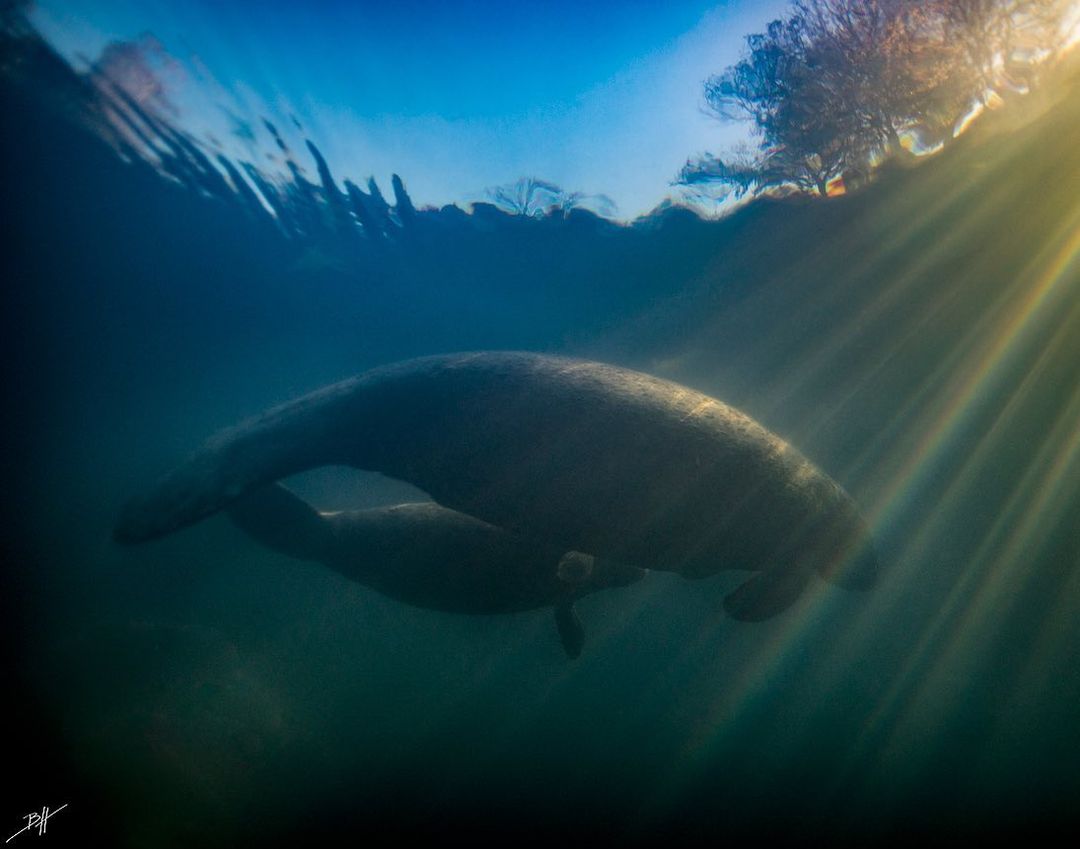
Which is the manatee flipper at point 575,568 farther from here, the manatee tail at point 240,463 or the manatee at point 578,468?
the manatee tail at point 240,463

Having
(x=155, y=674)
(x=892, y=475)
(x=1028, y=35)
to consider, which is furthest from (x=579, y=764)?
(x=1028, y=35)

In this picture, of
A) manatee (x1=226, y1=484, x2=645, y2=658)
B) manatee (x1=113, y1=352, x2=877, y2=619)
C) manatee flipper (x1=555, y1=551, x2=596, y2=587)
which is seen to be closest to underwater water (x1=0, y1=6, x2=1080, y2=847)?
manatee (x1=226, y1=484, x2=645, y2=658)

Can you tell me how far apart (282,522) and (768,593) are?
15.3ft

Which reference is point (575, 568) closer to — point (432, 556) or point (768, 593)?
point (768, 593)

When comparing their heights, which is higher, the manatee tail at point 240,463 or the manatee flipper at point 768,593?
the manatee flipper at point 768,593

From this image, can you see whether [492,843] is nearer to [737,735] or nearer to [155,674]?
[737,735]

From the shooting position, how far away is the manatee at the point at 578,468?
9.03 feet

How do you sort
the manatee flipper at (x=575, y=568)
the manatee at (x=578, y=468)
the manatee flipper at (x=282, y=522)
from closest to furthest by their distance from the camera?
the manatee at (x=578, y=468) < the manatee flipper at (x=575, y=568) < the manatee flipper at (x=282, y=522)

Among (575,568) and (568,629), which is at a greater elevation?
(575,568)

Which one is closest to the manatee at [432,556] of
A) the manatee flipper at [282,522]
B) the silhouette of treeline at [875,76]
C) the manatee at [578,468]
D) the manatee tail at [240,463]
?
the manatee flipper at [282,522]

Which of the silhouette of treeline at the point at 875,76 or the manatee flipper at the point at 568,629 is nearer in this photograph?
the manatee flipper at the point at 568,629

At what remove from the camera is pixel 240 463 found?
3.31 metres

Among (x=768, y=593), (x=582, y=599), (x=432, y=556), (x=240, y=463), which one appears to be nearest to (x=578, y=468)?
(x=768, y=593)

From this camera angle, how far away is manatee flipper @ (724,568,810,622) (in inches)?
123
